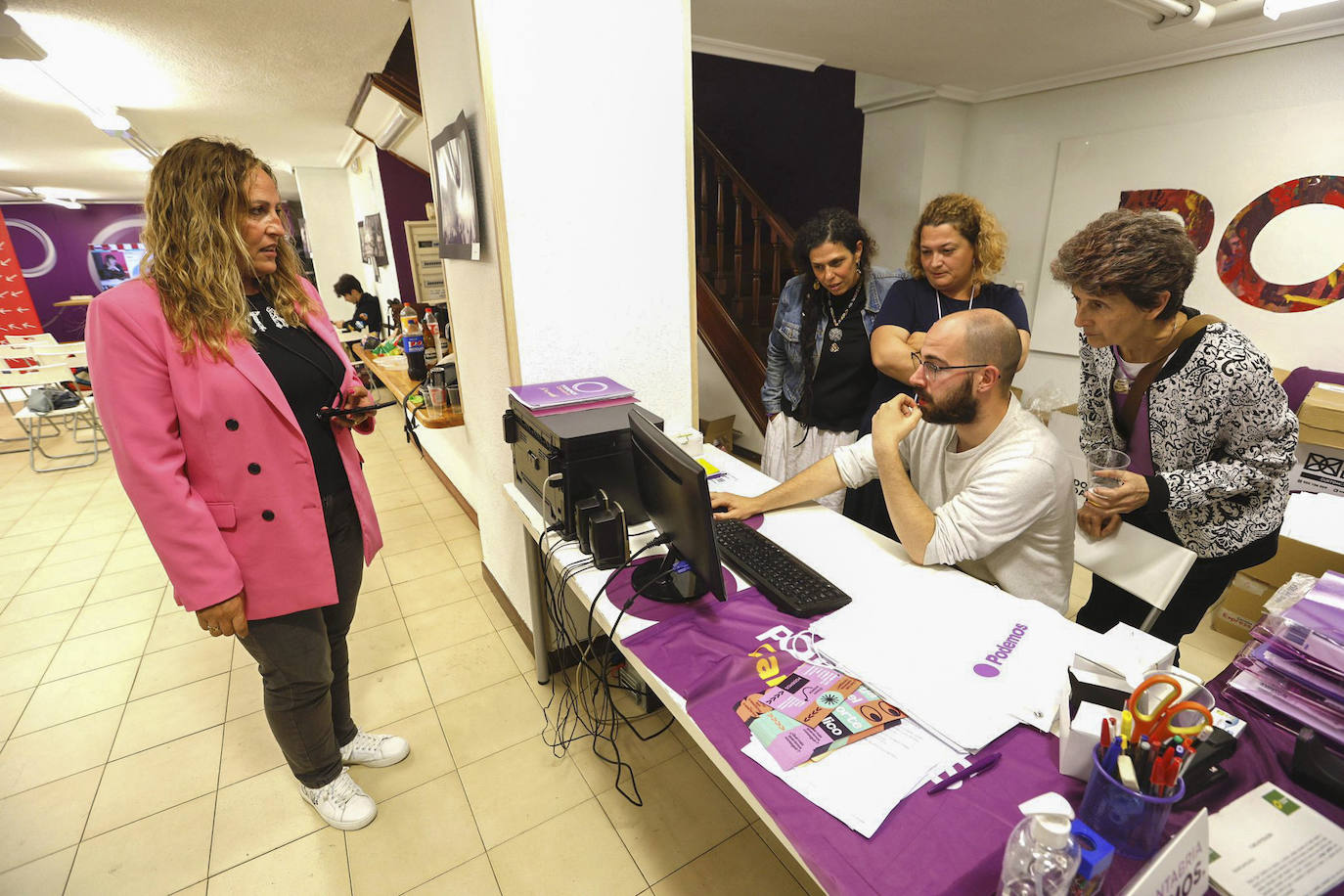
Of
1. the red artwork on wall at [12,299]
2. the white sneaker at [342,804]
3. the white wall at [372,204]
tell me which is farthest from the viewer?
the red artwork on wall at [12,299]

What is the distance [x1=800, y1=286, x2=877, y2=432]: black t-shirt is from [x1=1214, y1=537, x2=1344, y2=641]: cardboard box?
5.57 feet

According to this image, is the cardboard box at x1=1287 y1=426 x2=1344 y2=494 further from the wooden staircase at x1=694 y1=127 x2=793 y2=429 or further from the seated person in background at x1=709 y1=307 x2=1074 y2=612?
the wooden staircase at x1=694 y1=127 x2=793 y2=429

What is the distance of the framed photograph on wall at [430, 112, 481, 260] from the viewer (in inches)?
69.5

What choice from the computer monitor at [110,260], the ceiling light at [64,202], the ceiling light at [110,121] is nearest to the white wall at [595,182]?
the ceiling light at [110,121]

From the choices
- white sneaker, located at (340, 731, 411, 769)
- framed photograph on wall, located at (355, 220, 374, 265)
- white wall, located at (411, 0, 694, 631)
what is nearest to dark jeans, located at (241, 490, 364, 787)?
white sneaker, located at (340, 731, 411, 769)

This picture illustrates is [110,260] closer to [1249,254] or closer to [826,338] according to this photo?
[826,338]

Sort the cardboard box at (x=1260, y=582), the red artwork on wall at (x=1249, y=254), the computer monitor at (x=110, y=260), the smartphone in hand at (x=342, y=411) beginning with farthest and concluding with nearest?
the computer monitor at (x=110, y=260) < the red artwork on wall at (x=1249, y=254) < the cardboard box at (x=1260, y=582) < the smartphone in hand at (x=342, y=411)

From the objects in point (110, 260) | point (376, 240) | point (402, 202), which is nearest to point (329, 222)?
point (376, 240)

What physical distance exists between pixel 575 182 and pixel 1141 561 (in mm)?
1746

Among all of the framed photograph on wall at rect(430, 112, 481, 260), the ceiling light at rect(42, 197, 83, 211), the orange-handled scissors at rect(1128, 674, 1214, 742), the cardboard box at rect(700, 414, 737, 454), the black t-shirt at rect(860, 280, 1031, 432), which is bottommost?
the cardboard box at rect(700, 414, 737, 454)

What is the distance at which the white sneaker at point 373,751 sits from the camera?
1.88 m

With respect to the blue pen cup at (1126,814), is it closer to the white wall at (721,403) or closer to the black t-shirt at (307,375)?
the black t-shirt at (307,375)

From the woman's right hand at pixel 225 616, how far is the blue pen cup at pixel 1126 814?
5.16 feet

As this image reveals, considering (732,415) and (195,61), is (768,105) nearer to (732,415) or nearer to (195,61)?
(732,415)
